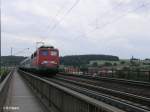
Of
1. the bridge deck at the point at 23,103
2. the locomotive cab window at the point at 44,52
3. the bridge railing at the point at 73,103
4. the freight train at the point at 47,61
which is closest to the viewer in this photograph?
the bridge railing at the point at 73,103

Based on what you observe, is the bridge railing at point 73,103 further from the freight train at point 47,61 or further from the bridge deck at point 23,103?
the freight train at point 47,61

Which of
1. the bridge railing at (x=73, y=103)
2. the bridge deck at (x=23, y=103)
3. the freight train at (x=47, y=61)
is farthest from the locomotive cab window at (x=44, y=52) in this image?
the bridge railing at (x=73, y=103)

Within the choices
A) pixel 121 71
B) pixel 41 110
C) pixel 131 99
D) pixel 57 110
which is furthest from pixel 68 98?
pixel 121 71

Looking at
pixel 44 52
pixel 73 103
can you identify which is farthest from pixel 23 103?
pixel 44 52

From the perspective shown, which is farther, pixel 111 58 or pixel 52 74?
pixel 111 58

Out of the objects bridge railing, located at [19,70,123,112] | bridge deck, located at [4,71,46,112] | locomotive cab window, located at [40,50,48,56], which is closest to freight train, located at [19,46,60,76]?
locomotive cab window, located at [40,50,48,56]

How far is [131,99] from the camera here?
18.6 m

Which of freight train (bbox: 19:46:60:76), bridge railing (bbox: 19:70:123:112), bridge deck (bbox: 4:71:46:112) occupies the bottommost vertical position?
bridge deck (bbox: 4:71:46:112)

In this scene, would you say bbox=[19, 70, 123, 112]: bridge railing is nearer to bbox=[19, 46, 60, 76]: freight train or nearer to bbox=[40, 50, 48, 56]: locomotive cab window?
bbox=[19, 46, 60, 76]: freight train

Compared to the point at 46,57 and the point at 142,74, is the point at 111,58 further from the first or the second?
the point at 142,74

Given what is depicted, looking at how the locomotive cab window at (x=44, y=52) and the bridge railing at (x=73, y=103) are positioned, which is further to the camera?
the locomotive cab window at (x=44, y=52)

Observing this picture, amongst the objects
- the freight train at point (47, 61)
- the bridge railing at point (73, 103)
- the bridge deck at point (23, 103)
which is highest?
the freight train at point (47, 61)

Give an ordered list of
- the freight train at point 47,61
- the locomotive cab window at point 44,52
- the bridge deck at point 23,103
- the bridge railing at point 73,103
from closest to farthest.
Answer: the bridge railing at point 73,103 → the bridge deck at point 23,103 → the freight train at point 47,61 → the locomotive cab window at point 44,52

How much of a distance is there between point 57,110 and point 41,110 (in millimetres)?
1759
